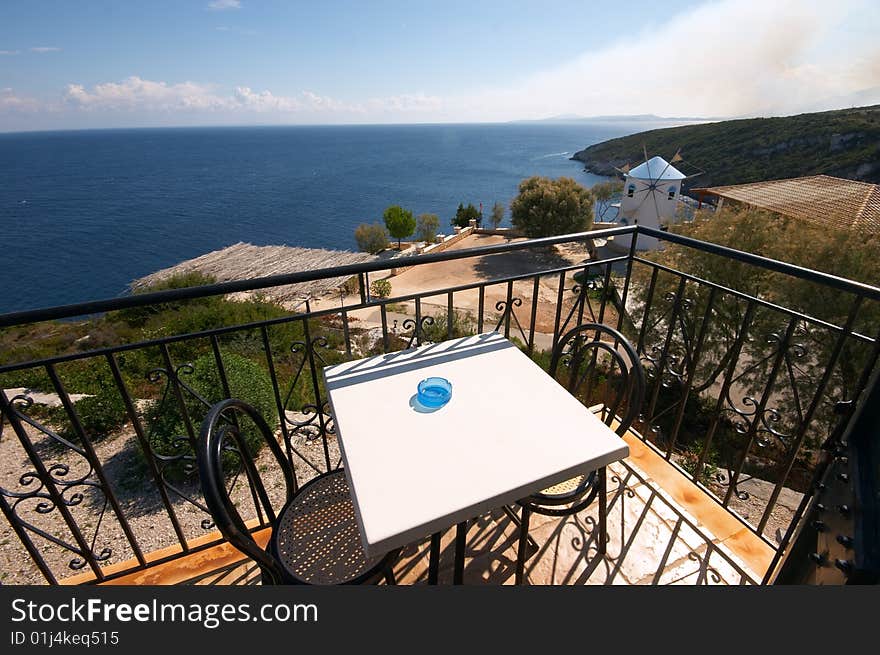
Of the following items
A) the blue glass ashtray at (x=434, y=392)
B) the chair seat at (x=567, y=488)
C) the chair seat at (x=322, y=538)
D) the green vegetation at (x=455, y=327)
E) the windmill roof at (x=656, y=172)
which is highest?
the blue glass ashtray at (x=434, y=392)

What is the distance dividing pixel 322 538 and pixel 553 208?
25.4m

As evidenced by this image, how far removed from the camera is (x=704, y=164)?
4731 cm

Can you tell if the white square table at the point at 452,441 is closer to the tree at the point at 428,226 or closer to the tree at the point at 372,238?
the tree at the point at 372,238

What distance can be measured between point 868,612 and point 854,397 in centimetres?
91

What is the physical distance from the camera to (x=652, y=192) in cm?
2328

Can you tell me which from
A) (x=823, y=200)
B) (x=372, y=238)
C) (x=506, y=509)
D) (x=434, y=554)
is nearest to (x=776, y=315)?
(x=823, y=200)

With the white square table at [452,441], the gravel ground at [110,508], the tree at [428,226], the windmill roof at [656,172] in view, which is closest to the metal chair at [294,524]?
the white square table at [452,441]

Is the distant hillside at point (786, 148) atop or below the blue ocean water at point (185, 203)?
atop

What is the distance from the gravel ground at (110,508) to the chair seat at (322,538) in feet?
8.78

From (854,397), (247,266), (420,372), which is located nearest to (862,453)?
(854,397)

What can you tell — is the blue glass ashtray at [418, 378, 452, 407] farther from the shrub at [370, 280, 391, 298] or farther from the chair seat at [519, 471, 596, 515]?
the shrub at [370, 280, 391, 298]

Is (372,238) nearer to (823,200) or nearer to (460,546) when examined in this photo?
(823,200)

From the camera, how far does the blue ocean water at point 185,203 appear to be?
35188 mm

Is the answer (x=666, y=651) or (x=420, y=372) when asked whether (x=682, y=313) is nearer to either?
(x=420, y=372)
